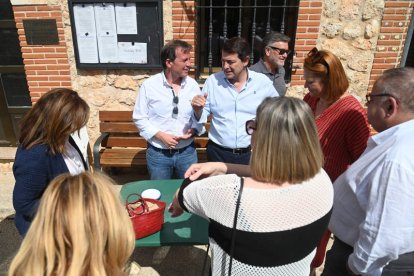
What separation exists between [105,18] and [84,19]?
26 centimetres

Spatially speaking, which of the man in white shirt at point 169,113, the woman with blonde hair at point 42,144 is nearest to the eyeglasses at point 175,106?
the man in white shirt at point 169,113

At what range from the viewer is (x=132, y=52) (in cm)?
401

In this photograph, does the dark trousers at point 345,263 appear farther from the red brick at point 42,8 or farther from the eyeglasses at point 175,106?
the red brick at point 42,8

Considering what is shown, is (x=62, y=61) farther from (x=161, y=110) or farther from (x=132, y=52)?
(x=161, y=110)

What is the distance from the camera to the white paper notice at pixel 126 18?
3789mm

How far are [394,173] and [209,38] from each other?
10.9 ft

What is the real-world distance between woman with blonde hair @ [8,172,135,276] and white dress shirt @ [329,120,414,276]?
3.67 feet

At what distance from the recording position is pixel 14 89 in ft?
14.8

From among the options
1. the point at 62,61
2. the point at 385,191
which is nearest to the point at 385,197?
the point at 385,191

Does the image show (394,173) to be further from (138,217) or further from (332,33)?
(332,33)

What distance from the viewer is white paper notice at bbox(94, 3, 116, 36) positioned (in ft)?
12.4

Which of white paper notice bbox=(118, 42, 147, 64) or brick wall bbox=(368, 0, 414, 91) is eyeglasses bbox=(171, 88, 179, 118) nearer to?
white paper notice bbox=(118, 42, 147, 64)

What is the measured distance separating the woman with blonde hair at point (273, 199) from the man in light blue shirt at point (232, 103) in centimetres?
146

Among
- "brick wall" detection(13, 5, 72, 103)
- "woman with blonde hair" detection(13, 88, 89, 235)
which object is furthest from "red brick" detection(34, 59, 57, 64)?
"woman with blonde hair" detection(13, 88, 89, 235)
